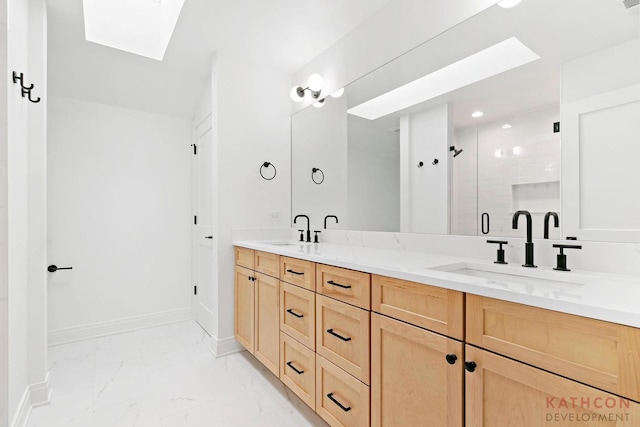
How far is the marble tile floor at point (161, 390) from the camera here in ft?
5.76

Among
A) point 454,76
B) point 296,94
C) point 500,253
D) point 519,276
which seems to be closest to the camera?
point 519,276

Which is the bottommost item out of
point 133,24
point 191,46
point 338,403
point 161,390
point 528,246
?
point 161,390

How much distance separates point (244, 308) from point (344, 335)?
1.23 metres

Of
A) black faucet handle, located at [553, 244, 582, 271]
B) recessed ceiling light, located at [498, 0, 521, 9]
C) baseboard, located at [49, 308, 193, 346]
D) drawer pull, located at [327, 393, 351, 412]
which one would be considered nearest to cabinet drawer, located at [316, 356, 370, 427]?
drawer pull, located at [327, 393, 351, 412]

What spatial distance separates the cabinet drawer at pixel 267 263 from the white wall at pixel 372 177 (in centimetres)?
66

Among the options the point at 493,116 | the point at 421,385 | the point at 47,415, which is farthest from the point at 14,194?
the point at 493,116

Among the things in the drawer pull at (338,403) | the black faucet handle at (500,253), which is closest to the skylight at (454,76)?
the black faucet handle at (500,253)

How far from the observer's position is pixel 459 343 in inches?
39.1

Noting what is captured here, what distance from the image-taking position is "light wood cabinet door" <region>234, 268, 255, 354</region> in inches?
91.1

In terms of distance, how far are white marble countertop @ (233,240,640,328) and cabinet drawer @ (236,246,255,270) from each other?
83cm

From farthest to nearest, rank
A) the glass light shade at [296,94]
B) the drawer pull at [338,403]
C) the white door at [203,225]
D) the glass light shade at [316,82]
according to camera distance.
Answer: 1. the white door at [203,225]
2. the glass light shade at [296,94]
3. the glass light shade at [316,82]
4. the drawer pull at [338,403]

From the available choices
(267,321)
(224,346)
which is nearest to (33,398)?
(224,346)

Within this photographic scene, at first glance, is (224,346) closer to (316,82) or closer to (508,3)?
(316,82)

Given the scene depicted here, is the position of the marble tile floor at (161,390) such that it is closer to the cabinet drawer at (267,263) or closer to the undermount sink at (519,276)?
the cabinet drawer at (267,263)
